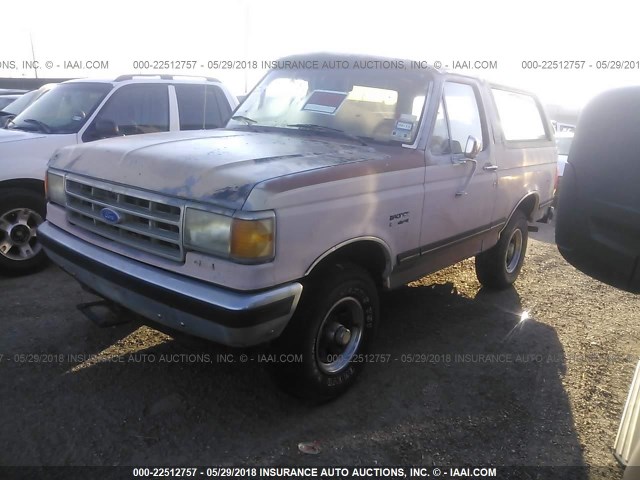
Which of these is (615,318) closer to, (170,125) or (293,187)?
(293,187)

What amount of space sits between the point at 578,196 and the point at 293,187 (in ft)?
4.37

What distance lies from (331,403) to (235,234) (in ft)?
4.52

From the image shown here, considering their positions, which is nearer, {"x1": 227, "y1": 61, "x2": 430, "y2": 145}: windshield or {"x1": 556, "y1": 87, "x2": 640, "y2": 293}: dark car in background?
{"x1": 556, "y1": 87, "x2": 640, "y2": 293}: dark car in background

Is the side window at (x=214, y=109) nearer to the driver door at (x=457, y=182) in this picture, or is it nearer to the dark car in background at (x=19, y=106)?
the dark car in background at (x=19, y=106)

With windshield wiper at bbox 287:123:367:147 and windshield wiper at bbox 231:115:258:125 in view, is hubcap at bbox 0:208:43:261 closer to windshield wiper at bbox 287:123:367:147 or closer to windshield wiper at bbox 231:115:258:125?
windshield wiper at bbox 231:115:258:125

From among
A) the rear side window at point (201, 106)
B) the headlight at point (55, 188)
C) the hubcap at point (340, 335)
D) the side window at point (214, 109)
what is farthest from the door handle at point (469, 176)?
the side window at point (214, 109)

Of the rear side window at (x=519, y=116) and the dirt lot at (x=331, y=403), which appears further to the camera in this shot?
the rear side window at (x=519, y=116)

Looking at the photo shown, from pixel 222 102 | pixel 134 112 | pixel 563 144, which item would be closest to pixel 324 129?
pixel 134 112

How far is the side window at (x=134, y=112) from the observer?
17.1 ft

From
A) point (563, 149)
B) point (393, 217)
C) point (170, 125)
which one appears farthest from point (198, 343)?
point (563, 149)

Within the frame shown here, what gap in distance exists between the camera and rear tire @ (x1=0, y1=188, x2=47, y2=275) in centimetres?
472

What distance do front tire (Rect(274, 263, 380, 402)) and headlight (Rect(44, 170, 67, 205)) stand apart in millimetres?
1765

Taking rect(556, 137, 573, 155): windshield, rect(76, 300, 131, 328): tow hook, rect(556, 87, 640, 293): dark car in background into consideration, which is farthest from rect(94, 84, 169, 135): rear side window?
rect(556, 137, 573, 155): windshield

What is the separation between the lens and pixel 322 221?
272cm
